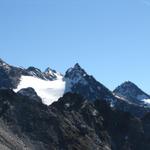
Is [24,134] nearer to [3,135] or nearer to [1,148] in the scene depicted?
[3,135]

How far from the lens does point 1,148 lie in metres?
168

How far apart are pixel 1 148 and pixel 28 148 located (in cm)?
1884

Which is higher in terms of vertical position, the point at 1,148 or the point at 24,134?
the point at 24,134

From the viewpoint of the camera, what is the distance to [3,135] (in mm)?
183625

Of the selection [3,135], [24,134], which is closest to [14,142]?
[3,135]

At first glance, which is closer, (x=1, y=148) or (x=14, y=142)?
(x=1, y=148)

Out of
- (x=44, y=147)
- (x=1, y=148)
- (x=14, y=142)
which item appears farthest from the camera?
(x=44, y=147)

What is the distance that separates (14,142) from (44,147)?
1549 cm

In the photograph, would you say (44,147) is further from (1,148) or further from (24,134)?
(1,148)

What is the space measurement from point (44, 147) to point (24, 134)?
897 cm

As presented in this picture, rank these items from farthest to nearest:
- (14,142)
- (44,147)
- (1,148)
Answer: (44,147) → (14,142) → (1,148)

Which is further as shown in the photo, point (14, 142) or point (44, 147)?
point (44, 147)

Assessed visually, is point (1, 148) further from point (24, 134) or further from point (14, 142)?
point (24, 134)

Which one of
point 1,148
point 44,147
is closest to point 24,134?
point 44,147
